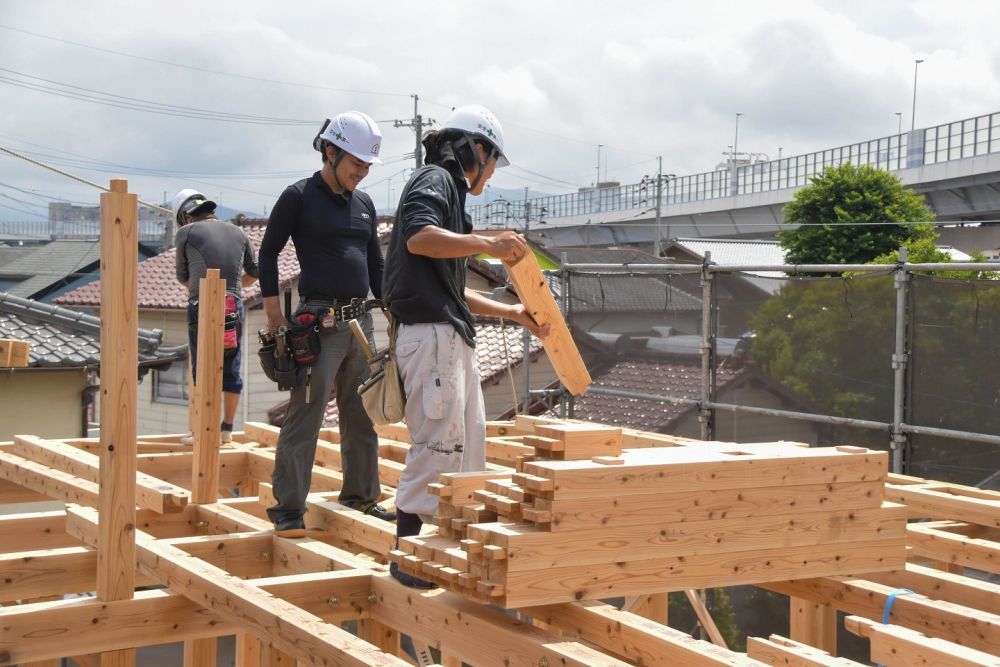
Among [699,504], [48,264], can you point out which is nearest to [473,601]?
[699,504]

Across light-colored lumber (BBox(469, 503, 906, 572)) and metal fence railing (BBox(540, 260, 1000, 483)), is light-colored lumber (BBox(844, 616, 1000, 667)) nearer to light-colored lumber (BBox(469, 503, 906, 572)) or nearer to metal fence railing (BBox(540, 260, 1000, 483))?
light-colored lumber (BBox(469, 503, 906, 572))

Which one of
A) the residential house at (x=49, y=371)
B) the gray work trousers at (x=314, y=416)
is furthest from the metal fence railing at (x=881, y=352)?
the residential house at (x=49, y=371)

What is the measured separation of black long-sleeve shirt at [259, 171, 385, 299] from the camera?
14.5ft

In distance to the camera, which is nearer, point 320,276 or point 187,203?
point 320,276

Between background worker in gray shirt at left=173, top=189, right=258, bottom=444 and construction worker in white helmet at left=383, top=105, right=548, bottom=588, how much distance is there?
2.48 m

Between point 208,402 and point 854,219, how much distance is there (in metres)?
24.3

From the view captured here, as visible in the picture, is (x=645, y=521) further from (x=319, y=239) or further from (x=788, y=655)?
(x=319, y=239)

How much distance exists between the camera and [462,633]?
10.7ft

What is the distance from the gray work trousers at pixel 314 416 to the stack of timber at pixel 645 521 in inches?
42.6

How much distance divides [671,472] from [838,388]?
17.0ft

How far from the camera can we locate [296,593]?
11.8 ft

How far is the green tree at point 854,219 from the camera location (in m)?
26.2

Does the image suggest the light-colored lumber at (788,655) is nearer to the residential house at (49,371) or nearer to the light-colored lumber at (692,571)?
the light-colored lumber at (692,571)

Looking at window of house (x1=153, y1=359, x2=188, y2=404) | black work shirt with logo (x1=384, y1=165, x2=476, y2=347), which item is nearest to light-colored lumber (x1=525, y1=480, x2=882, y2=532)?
black work shirt with logo (x1=384, y1=165, x2=476, y2=347)
